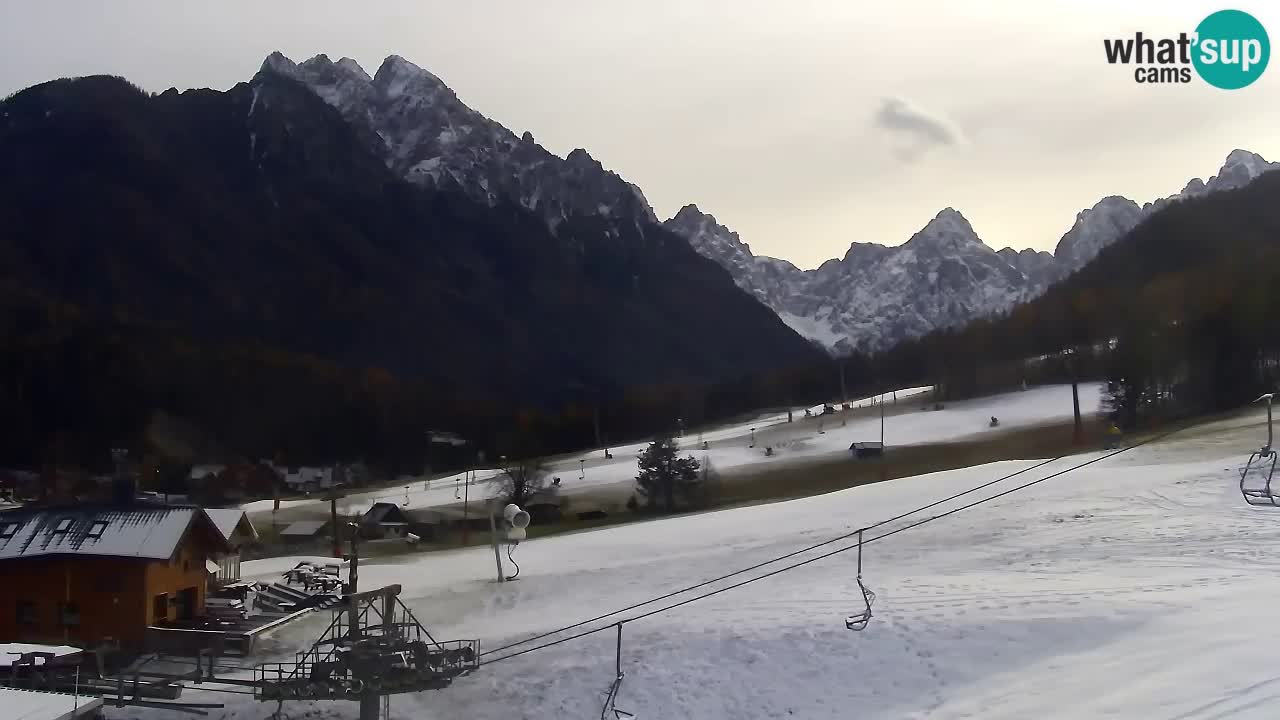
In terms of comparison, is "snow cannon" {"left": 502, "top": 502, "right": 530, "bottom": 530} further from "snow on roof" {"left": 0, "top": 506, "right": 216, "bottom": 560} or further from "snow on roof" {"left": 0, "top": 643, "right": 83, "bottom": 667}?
"snow on roof" {"left": 0, "top": 643, "right": 83, "bottom": 667}

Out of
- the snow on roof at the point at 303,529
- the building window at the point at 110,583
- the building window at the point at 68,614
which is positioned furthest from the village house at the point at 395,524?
the building window at the point at 110,583

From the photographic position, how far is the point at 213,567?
27250 mm

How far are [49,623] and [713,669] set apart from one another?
1683 cm

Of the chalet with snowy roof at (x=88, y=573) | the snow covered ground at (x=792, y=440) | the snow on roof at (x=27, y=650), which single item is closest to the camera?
the snow on roof at (x=27, y=650)

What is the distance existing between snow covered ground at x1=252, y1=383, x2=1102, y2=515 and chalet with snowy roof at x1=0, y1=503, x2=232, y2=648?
32.9 meters

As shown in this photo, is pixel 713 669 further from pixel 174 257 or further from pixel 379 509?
pixel 174 257

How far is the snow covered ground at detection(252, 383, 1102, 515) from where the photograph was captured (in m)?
65.2

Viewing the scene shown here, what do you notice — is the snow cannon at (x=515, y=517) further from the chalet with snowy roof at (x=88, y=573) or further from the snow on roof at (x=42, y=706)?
the snow on roof at (x=42, y=706)

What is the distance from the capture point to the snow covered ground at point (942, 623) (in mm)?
14969

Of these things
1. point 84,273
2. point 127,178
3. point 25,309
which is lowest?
point 25,309

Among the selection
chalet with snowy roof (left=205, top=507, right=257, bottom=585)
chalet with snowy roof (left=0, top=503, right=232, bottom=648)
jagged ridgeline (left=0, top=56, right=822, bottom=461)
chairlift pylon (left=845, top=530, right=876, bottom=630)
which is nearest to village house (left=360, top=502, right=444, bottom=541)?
chalet with snowy roof (left=205, top=507, right=257, bottom=585)

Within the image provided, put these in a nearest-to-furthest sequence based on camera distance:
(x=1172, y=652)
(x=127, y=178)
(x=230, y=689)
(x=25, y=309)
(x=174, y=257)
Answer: (x=1172, y=652) → (x=230, y=689) → (x=25, y=309) → (x=174, y=257) → (x=127, y=178)

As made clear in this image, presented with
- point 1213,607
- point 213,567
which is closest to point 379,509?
point 213,567

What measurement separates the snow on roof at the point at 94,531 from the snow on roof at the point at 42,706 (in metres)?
A: 8.12
